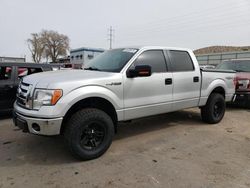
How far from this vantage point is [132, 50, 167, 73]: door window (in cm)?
432

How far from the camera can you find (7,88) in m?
5.89

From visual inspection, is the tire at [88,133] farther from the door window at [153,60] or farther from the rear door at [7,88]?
the rear door at [7,88]

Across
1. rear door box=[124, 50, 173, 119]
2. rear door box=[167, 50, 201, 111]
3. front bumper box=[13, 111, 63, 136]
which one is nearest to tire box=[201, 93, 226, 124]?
rear door box=[167, 50, 201, 111]

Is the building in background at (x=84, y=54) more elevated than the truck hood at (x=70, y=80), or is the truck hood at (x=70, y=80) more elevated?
the building in background at (x=84, y=54)

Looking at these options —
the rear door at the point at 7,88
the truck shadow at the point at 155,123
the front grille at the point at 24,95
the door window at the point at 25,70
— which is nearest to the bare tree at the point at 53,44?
the door window at the point at 25,70

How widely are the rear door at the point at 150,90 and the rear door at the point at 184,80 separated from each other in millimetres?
200

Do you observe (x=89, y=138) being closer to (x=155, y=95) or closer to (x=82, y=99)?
(x=82, y=99)

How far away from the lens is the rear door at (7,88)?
5.83m

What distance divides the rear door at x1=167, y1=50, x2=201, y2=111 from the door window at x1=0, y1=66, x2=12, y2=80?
4119mm

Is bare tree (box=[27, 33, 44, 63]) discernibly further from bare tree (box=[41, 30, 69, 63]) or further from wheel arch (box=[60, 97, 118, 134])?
wheel arch (box=[60, 97, 118, 134])

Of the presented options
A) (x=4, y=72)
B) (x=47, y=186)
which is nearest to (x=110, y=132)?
(x=47, y=186)

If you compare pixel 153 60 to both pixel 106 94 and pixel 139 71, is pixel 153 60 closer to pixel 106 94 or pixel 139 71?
pixel 139 71

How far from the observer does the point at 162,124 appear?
224 inches

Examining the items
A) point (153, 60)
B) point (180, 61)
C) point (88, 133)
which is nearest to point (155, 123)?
point (180, 61)
